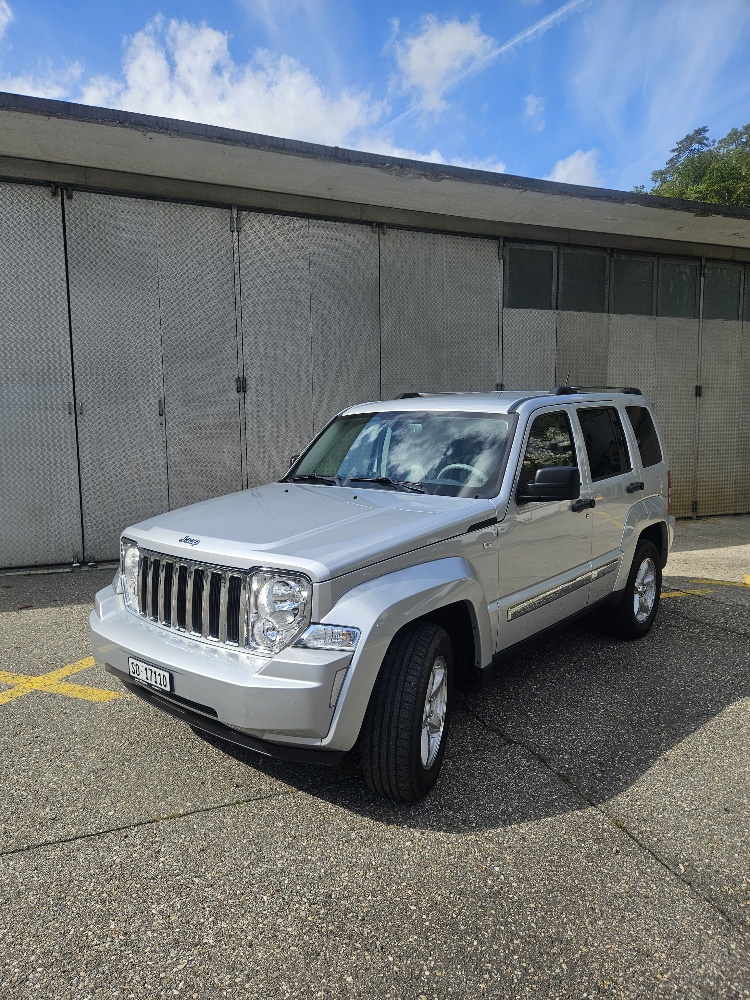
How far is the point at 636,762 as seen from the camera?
3.43m

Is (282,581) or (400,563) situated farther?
(400,563)

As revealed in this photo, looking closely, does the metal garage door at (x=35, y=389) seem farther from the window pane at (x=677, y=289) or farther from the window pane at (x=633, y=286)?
the window pane at (x=677, y=289)

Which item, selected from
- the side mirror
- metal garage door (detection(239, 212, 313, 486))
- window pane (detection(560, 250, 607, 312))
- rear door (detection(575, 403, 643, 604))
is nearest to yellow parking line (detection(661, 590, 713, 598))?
rear door (detection(575, 403, 643, 604))

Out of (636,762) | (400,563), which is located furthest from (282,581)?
(636,762)

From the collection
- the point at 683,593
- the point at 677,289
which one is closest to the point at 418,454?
the point at 683,593

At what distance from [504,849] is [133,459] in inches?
263

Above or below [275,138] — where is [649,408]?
below

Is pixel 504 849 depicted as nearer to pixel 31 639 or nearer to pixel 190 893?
pixel 190 893

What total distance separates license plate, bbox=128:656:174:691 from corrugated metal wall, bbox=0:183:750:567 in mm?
5403

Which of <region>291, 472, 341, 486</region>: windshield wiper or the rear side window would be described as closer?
<region>291, 472, 341, 486</region>: windshield wiper

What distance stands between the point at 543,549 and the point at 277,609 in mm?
1815

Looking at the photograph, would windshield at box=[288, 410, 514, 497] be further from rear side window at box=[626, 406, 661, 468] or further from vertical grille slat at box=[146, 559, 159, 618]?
rear side window at box=[626, 406, 661, 468]

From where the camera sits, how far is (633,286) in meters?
11.2

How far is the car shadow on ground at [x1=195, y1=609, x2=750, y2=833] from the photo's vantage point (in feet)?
10.0
